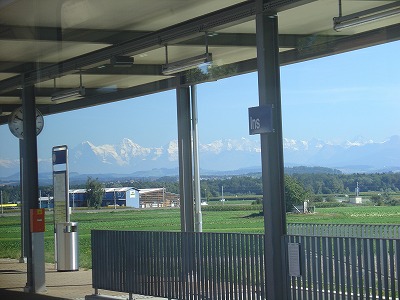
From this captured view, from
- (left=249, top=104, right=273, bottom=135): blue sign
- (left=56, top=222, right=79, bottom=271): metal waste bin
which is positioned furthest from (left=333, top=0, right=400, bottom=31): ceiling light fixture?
(left=56, top=222, right=79, bottom=271): metal waste bin

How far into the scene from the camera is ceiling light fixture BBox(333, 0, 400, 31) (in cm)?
618

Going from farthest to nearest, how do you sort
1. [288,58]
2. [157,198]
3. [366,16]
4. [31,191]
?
[31,191], [157,198], [288,58], [366,16]

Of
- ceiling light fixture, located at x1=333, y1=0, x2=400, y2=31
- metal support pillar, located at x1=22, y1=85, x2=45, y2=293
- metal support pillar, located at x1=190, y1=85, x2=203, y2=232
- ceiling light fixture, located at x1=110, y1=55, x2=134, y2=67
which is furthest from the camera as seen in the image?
metal support pillar, located at x1=22, y1=85, x2=45, y2=293

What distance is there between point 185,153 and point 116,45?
1269mm

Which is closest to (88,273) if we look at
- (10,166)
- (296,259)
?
(10,166)

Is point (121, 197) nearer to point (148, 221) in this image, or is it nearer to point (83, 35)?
point (148, 221)

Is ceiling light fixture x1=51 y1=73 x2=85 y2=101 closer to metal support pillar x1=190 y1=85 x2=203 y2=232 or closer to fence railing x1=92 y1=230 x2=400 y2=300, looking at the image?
metal support pillar x1=190 y1=85 x2=203 y2=232

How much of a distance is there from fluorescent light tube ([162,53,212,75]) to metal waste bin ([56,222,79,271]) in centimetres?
167

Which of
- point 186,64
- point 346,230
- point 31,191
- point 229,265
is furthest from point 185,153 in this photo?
point 346,230

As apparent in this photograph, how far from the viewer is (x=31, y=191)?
8578 millimetres

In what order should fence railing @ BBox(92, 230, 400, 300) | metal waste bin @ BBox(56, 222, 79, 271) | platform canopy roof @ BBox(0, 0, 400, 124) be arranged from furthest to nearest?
metal waste bin @ BBox(56, 222, 79, 271), platform canopy roof @ BBox(0, 0, 400, 124), fence railing @ BBox(92, 230, 400, 300)

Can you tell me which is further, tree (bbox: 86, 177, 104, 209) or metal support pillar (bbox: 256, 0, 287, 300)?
tree (bbox: 86, 177, 104, 209)

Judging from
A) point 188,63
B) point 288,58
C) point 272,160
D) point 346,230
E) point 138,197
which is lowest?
point 346,230

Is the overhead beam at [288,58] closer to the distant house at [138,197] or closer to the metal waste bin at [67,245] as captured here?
the distant house at [138,197]
